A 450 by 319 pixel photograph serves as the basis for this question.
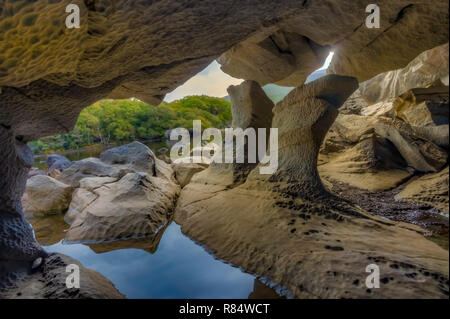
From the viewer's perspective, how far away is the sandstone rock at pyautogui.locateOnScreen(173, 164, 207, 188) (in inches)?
272

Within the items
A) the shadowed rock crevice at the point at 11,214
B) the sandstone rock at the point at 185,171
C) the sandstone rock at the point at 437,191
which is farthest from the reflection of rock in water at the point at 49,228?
the sandstone rock at the point at 437,191

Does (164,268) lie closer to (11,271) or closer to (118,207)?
(11,271)

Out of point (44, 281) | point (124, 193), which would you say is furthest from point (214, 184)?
point (44, 281)

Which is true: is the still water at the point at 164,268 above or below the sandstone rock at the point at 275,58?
below

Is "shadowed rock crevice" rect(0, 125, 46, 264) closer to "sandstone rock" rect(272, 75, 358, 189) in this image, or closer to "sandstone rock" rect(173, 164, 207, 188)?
"sandstone rock" rect(272, 75, 358, 189)

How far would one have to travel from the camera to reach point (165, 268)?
270cm

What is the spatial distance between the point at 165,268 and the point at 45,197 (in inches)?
177

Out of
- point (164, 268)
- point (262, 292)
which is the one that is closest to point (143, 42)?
point (164, 268)

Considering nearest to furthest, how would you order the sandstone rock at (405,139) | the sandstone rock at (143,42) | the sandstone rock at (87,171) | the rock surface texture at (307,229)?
the sandstone rock at (143,42)
the rock surface texture at (307,229)
the sandstone rock at (405,139)
the sandstone rock at (87,171)

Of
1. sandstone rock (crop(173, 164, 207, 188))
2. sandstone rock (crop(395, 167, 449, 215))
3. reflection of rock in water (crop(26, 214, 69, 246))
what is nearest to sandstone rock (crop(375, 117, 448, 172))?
sandstone rock (crop(395, 167, 449, 215))

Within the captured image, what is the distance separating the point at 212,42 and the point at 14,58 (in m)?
2.05

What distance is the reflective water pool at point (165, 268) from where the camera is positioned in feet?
7.18

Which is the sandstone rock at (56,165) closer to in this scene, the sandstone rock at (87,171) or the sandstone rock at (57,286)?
the sandstone rock at (87,171)

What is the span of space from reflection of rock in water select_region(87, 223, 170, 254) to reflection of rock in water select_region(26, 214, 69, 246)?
997 mm
